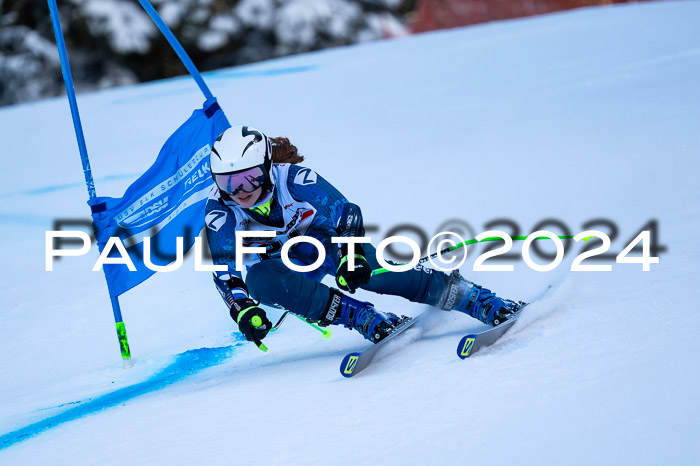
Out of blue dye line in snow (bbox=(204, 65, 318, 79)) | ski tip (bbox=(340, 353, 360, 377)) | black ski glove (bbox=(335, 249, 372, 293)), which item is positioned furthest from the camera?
blue dye line in snow (bbox=(204, 65, 318, 79))

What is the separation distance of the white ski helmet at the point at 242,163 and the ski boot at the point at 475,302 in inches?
29.8

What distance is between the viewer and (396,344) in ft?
9.43

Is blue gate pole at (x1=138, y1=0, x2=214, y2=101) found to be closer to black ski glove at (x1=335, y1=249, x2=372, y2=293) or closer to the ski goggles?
the ski goggles

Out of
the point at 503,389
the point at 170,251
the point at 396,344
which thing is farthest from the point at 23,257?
the point at 503,389

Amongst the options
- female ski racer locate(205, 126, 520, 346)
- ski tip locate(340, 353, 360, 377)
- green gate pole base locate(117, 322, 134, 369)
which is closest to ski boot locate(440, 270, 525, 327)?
female ski racer locate(205, 126, 520, 346)

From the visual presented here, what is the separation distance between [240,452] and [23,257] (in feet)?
12.4

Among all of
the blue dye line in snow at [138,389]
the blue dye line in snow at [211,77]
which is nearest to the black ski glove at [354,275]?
the blue dye line in snow at [138,389]

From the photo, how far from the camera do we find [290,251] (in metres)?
3.13

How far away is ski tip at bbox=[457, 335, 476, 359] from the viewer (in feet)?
8.23

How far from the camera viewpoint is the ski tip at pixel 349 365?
2623 millimetres

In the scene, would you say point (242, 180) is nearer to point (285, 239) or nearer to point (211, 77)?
point (285, 239)

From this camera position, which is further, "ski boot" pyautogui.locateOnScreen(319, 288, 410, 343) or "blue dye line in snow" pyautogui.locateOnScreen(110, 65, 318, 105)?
"blue dye line in snow" pyautogui.locateOnScreen(110, 65, 318, 105)

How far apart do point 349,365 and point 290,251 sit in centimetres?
66

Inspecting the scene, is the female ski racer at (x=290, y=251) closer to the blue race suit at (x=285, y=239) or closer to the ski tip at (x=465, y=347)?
the blue race suit at (x=285, y=239)
